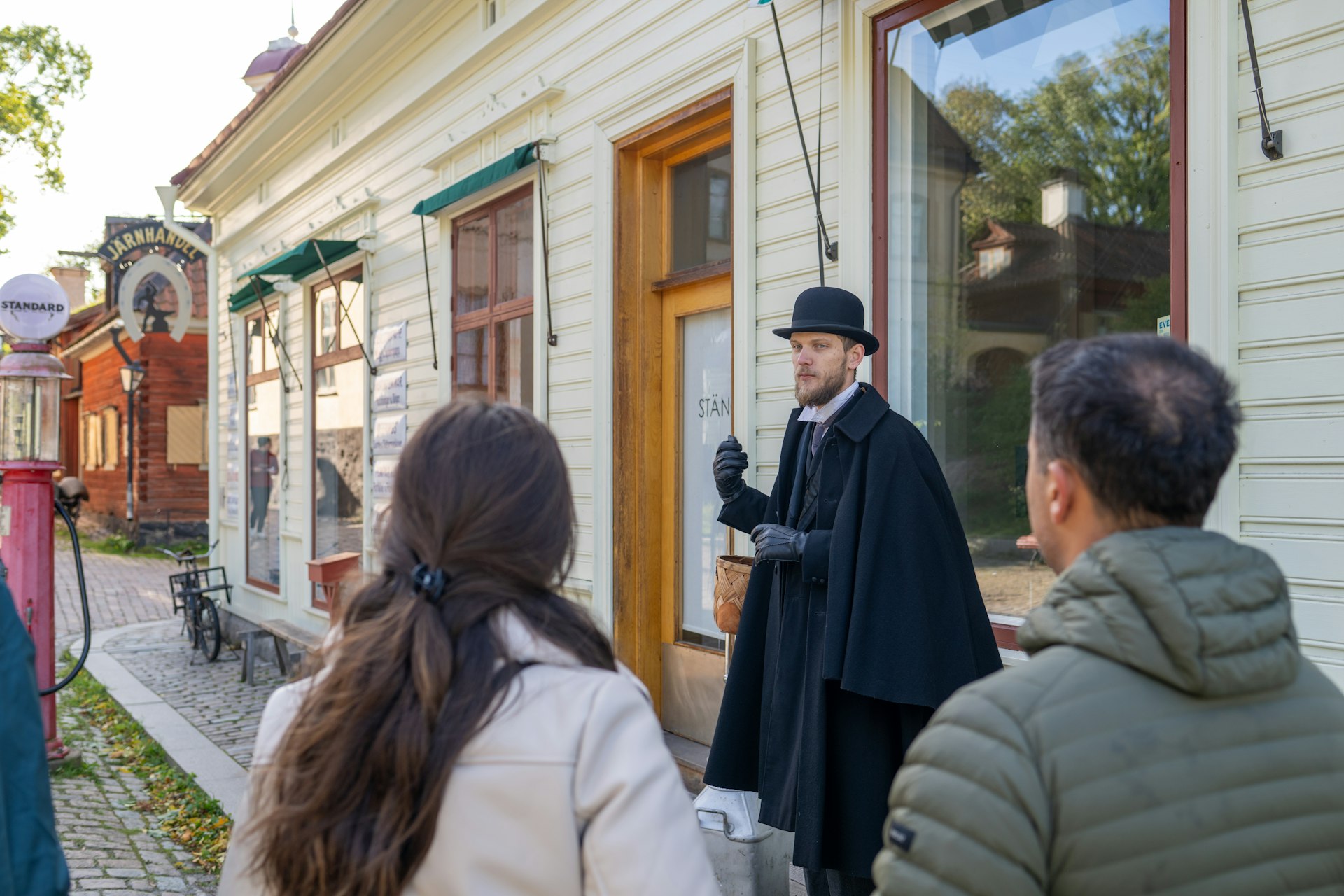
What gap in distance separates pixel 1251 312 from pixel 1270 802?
2.26 m

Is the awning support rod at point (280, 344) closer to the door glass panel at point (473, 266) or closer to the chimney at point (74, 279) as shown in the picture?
the door glass panel at point (473, 266)

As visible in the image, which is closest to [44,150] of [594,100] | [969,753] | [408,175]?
[408,175]

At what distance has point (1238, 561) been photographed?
4.18 ft

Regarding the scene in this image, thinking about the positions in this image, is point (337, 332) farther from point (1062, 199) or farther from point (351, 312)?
point (1062, 199)

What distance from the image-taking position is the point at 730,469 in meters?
4.00

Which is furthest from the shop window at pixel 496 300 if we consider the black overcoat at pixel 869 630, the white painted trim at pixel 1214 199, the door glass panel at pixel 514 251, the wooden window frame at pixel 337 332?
the white painted trim at pixel 1214 199

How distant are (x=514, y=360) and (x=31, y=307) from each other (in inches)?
109

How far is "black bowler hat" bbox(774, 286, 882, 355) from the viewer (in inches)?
143

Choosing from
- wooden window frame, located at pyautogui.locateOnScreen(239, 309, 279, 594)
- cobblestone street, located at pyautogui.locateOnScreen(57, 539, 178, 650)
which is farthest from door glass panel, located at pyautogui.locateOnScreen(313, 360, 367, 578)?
cobblestone street, located at pyautogui.locateOnScreen(57, 539, 178, 650)

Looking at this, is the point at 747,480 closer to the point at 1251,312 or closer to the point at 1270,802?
the point at 1251,312

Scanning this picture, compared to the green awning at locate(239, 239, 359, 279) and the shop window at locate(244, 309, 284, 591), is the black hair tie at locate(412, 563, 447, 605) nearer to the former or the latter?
the green awning at locate(239, 239, 359, 279)

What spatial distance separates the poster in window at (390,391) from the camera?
28.1ft

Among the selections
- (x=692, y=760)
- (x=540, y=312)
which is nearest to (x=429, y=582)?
(x=692, y=760)

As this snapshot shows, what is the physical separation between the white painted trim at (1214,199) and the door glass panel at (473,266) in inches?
200
